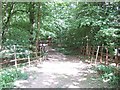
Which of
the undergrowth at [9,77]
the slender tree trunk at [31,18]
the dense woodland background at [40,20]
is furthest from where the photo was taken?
the slender tree trunk at [31,18]

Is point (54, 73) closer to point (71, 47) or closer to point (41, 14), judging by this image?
point (41, 14)

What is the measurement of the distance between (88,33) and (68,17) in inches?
160

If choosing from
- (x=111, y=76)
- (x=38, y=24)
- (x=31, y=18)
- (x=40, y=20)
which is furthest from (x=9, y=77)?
(x=31, y=18)

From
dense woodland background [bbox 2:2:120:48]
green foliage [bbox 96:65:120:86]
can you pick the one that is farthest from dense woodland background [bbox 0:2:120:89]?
green foliage [bbox 96:65:120:86]

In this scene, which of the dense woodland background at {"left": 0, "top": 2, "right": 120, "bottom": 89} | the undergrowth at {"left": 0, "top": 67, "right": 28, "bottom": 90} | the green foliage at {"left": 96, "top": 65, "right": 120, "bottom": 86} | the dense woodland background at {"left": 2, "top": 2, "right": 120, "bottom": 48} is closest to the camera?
the undergrowth at {"left": 0, "top": 67, "right": 28, "bottom": 90}

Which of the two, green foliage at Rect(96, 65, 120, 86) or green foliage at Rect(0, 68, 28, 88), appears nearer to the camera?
green foliage at Rect(0, 68, 28, 88)

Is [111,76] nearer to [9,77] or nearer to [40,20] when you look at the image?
[9,77]

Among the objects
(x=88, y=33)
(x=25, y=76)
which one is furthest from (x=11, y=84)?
(x=88, y=33)

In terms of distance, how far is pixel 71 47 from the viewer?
13.1 metres

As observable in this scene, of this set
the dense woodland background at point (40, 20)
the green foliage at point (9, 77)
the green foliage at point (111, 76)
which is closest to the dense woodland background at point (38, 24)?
the dense woodland background at point (40, 20)

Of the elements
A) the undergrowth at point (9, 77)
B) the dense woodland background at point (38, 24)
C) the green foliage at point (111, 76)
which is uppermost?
the dense woodland background at point (38, 24)

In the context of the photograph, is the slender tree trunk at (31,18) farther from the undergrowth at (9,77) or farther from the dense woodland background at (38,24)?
the undergrowth at (9,77)

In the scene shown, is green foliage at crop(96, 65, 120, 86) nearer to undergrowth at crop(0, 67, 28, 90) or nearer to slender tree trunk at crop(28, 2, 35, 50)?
undergrowth at crop(0, 67, 28, 90)

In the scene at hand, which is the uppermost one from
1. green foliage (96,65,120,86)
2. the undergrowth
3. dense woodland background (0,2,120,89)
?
dense woodland background (0,2,120,89)
